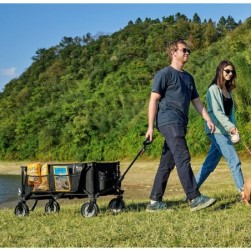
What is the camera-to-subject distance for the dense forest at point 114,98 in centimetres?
3303

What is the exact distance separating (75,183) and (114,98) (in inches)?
1576

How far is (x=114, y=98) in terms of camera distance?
46.2 metres

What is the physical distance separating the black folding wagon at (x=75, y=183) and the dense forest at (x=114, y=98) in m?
20.6

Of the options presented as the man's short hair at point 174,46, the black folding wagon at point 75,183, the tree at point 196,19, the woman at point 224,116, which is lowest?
the black folding wagon at point 75,183

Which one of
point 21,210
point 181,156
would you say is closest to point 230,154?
point 181,156

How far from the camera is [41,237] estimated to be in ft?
14.4

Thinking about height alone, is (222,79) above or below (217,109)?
above

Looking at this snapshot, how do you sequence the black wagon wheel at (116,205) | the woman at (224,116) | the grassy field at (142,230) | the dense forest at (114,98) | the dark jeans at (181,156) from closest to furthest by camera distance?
the grassy field at (142,230) → the dark jeans at (181,156) → the woman at (224,116) → the black wagon wheel at (116,205) → the dense forest at (114,98)

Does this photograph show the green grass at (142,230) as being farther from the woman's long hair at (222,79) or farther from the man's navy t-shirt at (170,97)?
the woman's long hair at (222,79)

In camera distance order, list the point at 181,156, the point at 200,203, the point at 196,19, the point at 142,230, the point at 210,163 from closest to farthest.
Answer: the point at 142,230, the point at 200,203, the point at 181,156, the point at 210,163, the point at 196,19

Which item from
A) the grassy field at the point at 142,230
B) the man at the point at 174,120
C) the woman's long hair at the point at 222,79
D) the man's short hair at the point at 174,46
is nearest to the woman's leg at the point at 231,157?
the grassy field at the point at 142,230

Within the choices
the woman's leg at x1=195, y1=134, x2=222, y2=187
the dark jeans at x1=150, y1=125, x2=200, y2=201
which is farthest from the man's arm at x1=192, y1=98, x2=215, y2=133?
the woman's leg at x1=195, y1=134, x2=222, y2=187

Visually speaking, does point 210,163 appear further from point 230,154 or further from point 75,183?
point 75,183

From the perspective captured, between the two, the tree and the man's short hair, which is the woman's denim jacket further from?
the tree
